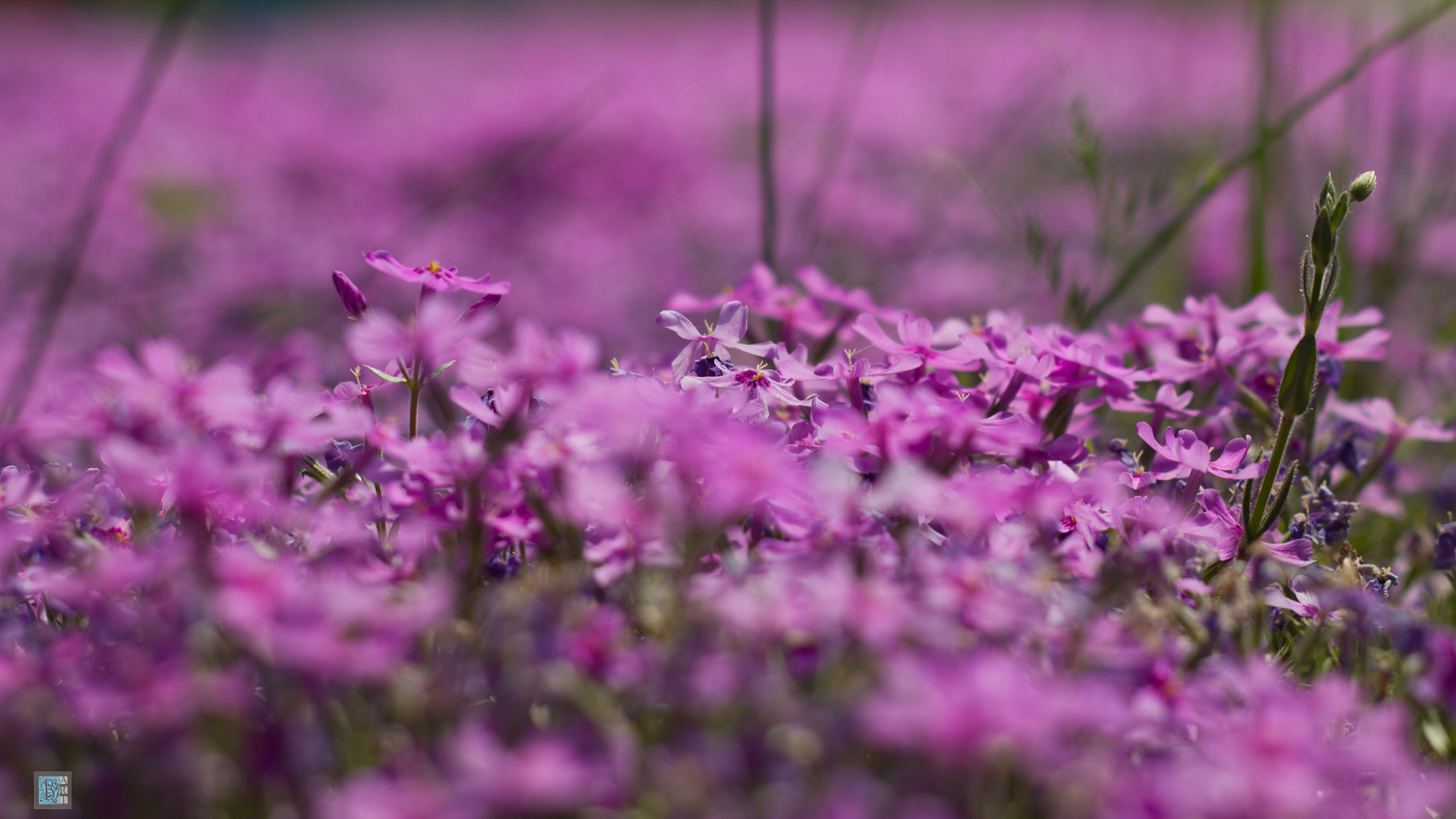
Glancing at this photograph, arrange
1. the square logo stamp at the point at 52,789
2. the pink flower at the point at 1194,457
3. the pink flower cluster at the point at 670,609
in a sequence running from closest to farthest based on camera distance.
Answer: the pink flower cluster at the point at 670,609 < the square logo stamp at the point at 52,789 < the pink flower at the point at 1194,457

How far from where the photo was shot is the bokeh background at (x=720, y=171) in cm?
362

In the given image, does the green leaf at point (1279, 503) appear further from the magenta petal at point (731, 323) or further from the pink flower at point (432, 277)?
the pink flower at point (432, 277)

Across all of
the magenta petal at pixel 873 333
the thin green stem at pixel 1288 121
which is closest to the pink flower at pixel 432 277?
the magenta petal at pixel 873 333

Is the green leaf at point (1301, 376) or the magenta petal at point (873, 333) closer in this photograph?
the green leaf at point (1301, 376)

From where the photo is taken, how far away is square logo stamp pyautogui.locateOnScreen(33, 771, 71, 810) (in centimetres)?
103

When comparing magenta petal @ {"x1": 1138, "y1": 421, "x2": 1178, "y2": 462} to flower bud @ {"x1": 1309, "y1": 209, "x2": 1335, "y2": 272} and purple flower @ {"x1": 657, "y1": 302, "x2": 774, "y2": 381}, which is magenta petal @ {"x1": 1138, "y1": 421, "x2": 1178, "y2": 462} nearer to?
flower bud @ {"x1": 1309, "y1": 209, "x2": 1335, "y2": 272}

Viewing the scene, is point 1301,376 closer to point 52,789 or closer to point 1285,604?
point 1285,604

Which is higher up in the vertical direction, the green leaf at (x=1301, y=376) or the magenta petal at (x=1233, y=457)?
the green leaf at (x=1301, y=376)

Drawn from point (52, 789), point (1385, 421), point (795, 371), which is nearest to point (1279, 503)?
point (1385, 421)

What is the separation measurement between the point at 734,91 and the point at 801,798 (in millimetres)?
11185

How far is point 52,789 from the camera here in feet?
3.39

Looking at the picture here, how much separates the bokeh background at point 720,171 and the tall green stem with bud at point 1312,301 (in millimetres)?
761

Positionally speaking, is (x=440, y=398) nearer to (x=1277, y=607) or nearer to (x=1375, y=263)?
(x=1277, y=607)

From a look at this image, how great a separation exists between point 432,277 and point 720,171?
7626mm
